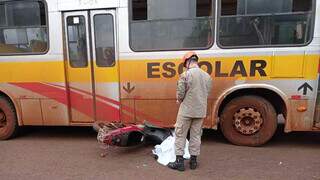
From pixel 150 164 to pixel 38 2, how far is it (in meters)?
3.54

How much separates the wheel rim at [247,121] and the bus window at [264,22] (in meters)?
1.14

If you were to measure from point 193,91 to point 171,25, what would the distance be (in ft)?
5.01

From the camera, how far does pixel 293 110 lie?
5512mm

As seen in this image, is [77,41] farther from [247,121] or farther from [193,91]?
[247,121]

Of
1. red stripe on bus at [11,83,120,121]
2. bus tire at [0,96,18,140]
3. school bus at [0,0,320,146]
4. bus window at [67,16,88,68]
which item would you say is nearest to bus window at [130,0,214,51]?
school bus at [0,0,320,146]

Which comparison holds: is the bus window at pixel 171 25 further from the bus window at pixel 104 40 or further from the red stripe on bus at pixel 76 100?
the red stripe on bus at pixel 76 100

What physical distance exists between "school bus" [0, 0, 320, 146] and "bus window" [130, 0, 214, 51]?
0.02 meters

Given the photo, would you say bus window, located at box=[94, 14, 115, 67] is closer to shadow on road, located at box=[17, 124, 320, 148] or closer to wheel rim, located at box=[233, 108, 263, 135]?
shadow on road, located at box=[17, 124, 320, 148]

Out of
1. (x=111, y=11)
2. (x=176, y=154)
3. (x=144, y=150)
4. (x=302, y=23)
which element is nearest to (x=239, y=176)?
(x=176, y=154)

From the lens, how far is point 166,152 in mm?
5383

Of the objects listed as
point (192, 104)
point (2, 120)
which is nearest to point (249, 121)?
point (192, 104)

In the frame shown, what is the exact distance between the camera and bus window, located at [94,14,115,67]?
589 cm

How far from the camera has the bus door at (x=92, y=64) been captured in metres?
5.93

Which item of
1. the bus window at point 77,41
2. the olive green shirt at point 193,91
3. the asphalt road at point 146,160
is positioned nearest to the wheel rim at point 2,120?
the asphalt road at point 146,160
